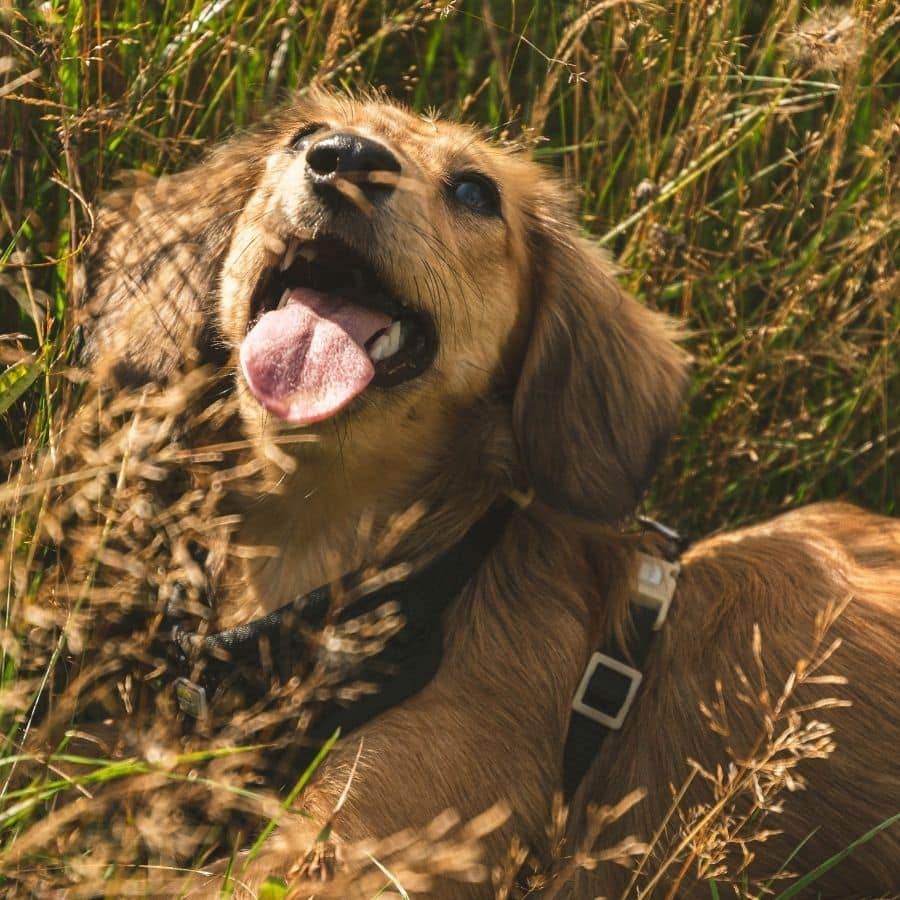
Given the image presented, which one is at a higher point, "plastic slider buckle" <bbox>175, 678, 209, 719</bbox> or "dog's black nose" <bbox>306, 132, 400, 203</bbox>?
"dog's black nose" <bbox>306, 132, 400, 203</bbox>

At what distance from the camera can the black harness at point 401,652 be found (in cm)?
236

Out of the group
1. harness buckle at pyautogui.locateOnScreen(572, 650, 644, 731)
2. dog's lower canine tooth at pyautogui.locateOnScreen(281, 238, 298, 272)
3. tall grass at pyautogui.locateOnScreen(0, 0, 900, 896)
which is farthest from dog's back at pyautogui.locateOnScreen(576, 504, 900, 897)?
dog's lower canine tooth at pyautogui.locateOnScreen(281, 238, 298, 272)

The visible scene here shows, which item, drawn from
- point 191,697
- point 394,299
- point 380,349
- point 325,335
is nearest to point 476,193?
point 394,299

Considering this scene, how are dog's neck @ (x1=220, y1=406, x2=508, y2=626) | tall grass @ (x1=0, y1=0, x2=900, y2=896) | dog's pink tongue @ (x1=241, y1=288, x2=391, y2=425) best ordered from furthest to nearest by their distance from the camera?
tall grass @ (x1=0, y1=0, x2=900, y2=896), dog's neck @ (x1=220, y1=406, x2=508, y2=626), dog's pink tongue @ (x1=241, y1=288, x2=391, y2=425)

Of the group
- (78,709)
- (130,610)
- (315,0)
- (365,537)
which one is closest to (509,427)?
(365,537)

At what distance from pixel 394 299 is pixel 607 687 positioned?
0.87 m

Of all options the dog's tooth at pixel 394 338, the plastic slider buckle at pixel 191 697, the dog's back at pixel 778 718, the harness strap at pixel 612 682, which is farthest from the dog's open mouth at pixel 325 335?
the dog's back at pixel 778 718

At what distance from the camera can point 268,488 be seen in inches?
101

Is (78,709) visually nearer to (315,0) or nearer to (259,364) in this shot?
(259,364)

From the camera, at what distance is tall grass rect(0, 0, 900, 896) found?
2.72 m

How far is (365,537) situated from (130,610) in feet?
1.68

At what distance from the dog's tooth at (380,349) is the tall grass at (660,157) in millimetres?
472

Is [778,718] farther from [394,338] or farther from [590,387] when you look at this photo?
[394,338]

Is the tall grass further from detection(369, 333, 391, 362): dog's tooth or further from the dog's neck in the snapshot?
detection(369, 333, 391, 362): dog's tooth
